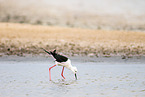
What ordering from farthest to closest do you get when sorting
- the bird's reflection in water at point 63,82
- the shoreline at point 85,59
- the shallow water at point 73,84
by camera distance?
1. the shoreline at point 85,59
2. the bird's reflection in water at point 63,82
3. the shallow water at point 73,84

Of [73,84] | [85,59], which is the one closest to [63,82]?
[73,84]

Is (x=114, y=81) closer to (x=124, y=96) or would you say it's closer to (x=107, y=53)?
(x=124, y=96)

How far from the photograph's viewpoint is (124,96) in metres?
9.34

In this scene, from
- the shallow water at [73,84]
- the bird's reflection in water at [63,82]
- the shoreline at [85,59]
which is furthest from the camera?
the shoreline at [85,59]

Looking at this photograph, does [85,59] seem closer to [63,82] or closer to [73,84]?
[63,82]

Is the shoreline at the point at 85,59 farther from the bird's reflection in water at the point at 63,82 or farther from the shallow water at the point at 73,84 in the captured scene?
the bird's reflection in water at the point at 63,82

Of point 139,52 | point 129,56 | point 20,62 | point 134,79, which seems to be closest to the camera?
point 134,79

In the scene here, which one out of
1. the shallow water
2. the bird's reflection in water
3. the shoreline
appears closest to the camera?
the shallow water

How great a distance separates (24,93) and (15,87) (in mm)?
1080

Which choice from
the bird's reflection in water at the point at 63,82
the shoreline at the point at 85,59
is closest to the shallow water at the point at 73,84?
the bird's reflection in water at the point at 63,82

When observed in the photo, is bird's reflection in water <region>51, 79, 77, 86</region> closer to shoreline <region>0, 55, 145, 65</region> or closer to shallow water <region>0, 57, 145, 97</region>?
shallow water <region>0, 57, 145, 97</region>

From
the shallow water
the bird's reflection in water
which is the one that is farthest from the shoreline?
the bird's reflection in water

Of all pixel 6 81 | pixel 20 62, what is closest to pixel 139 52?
pixel 20 62

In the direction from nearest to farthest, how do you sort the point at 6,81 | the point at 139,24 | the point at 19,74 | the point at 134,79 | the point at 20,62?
1. the point at 6,81
2. the point at 134,79
3. the point at 19,74
4. the point at 20,62
5. the point at 139,24
